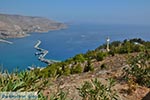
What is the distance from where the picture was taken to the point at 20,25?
12469 centimetres

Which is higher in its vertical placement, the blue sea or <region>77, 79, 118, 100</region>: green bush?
<region>77, 79, 118, 100</region>: green bush

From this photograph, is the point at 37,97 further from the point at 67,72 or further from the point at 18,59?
the point at 18,59

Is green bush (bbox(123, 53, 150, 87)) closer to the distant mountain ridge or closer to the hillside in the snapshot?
the hillside

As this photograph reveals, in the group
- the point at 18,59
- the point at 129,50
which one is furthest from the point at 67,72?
the point at 18,59

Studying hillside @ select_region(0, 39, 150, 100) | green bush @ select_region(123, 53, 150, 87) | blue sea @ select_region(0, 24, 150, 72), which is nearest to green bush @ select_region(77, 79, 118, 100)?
hillside @ select_region(0, 39, 150, 100)

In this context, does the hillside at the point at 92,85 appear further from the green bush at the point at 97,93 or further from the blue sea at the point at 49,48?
the blue sea at the point at 49,48

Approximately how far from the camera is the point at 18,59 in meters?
57.1

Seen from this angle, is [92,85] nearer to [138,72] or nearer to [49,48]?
[138,72]

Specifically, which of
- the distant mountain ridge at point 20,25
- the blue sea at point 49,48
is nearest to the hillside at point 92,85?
the blue sea at point 49,48

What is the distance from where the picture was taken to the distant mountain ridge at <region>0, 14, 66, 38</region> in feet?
329

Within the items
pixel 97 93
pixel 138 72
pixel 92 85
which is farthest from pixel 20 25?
pixel 97 93

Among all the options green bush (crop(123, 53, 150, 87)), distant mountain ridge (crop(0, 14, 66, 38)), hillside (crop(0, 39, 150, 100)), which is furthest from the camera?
distant mountain ridge (crop(0, 14, 66, 38))

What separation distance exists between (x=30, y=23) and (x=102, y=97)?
445 feet

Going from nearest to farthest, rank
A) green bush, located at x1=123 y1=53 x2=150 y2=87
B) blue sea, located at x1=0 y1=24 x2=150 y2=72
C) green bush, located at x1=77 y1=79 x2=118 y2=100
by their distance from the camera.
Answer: green bush, located at x1=77 y1=79 x2=118 y2=100, green bush, located at x1=123 y1=53 x2=150 y2=87, blue sea, located at x1=0 y1=24 x2=150 y2=72
